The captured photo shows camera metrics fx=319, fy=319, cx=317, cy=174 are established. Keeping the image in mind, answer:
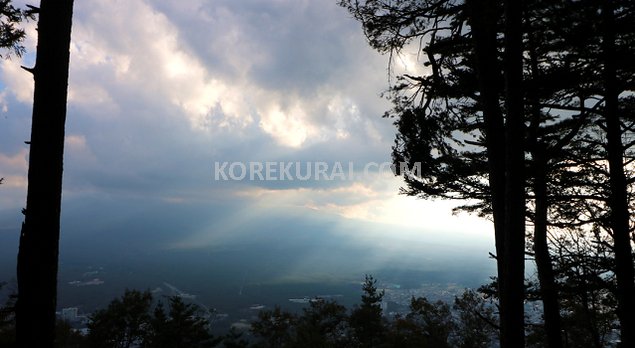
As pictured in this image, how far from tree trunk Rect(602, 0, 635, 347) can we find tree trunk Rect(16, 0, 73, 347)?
815cm

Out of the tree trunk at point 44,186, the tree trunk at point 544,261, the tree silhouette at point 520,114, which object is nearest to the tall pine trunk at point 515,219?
the tree silhouette at point 520,114

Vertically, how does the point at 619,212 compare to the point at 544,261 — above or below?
above

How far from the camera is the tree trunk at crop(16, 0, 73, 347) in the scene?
8.77 feet

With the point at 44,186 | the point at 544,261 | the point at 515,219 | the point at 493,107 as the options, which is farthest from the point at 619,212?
the point at 44,186

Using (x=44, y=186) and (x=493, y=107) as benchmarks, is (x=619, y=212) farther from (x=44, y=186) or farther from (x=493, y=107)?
(x=44, y=186)

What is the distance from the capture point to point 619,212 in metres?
6.26

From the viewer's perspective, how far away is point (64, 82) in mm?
2980

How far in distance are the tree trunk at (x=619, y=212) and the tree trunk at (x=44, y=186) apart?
8.15m

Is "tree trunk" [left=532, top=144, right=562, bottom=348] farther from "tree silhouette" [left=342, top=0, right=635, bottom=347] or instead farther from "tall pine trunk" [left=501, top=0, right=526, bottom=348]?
"tall pine trunk" [left=501, top=0, right=526, bottom=348]

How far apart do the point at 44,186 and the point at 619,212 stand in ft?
29.6

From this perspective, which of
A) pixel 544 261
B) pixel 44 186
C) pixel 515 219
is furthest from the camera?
pixel 544 261

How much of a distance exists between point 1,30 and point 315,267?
188 meters

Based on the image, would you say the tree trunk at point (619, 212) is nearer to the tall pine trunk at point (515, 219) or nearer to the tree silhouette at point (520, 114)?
the tree silhouette at point (520, 114)

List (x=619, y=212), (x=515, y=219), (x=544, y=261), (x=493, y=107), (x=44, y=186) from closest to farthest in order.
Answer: (x=44, y=186) → (x=515, y=219) → (x=493, y=107) → (x=619, y=212) → (x=544, y=261)
